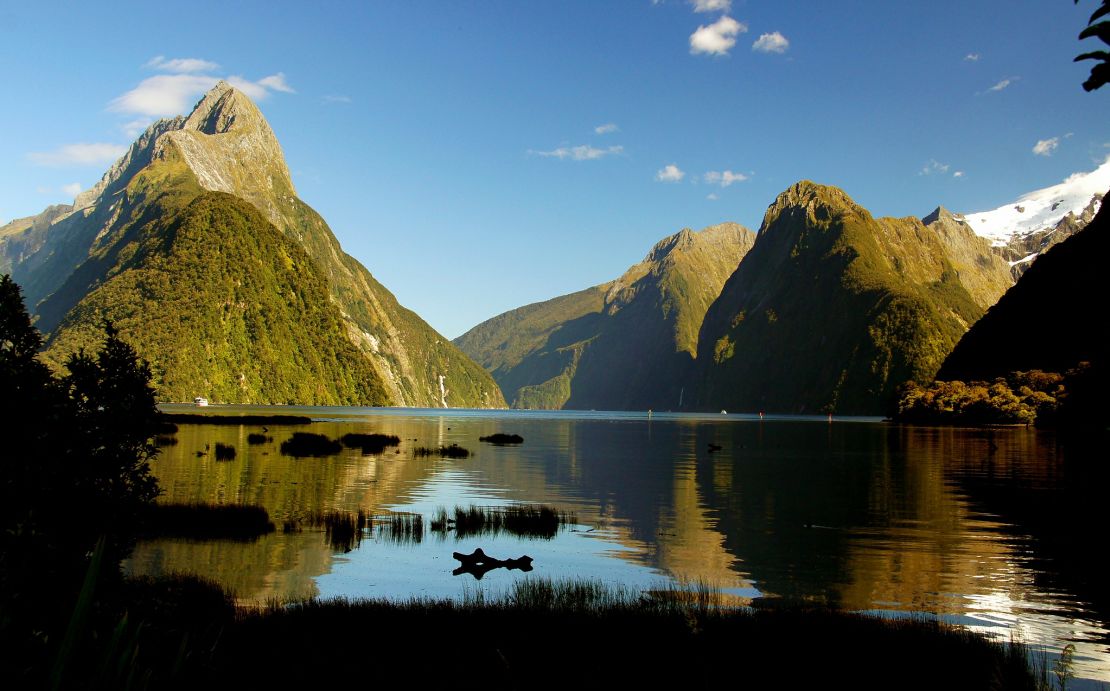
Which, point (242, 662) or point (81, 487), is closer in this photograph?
point (242, 662)

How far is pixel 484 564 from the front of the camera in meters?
26.6

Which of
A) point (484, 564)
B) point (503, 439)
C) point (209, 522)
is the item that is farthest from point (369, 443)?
point (484, 564)

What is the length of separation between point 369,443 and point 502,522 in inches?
2043

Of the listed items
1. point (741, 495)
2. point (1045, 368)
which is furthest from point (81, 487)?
point (1045, 368)

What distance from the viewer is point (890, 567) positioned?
27547 millimetres

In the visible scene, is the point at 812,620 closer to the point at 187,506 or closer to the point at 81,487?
the point at 81,487

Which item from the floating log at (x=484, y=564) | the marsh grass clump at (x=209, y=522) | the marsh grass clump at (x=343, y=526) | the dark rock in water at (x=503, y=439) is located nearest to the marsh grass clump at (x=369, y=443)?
the dark rock in water at (x=503, y=439)

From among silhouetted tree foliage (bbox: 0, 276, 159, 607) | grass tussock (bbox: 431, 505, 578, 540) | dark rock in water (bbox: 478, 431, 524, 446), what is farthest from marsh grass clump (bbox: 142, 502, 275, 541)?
dark rock in water (bbox: 478, 431, 524, 446)

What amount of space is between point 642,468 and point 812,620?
5321 cm

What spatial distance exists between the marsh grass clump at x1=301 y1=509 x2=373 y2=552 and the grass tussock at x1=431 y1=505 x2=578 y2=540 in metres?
3.01

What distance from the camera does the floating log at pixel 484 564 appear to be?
85.3 ft

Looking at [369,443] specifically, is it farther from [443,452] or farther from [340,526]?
[340,526]

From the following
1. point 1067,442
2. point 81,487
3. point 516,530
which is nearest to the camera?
point 81,487

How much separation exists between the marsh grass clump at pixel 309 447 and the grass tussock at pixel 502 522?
38.7 metres
